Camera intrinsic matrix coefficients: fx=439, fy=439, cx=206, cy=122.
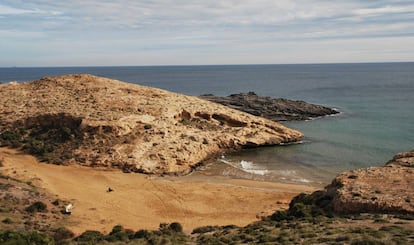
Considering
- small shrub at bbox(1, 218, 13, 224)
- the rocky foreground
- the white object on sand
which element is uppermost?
the rocky foreground

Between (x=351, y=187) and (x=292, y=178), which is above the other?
(x=351, y=187)

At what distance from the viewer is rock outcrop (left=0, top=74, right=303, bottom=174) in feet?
133

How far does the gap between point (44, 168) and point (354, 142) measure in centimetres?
3328

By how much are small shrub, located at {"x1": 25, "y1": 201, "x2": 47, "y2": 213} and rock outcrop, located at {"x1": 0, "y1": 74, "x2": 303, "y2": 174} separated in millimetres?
12688

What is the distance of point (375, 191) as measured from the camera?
83.7 ft

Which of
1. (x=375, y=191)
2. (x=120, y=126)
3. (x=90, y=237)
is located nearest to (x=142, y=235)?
(x=90, y=237)

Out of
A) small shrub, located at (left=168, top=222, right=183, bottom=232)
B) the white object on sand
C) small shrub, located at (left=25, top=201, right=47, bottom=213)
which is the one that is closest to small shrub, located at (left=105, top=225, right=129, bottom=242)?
small shrub, located at (left=168, top=222, right=183, bottom=232)

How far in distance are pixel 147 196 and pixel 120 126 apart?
41.8 ft

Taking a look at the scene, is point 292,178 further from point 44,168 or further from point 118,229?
point 44,168

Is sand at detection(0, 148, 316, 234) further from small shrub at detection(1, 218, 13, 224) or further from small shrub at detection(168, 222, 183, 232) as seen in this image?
small shrub at detection(1, 218, 13, 224)

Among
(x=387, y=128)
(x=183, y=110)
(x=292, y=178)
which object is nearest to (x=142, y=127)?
(x=183, y=110)

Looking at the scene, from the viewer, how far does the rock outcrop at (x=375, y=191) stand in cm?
2384

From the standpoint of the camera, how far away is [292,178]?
3797 cm

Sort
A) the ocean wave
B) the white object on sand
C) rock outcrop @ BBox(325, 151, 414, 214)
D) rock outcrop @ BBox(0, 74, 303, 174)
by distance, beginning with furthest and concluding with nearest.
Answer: rock outcrop @ BBox(0, 74, 303, 174), the ocean wave, the white object on sand, rock outcrop @ BBox(325, 151, 414, 214)
